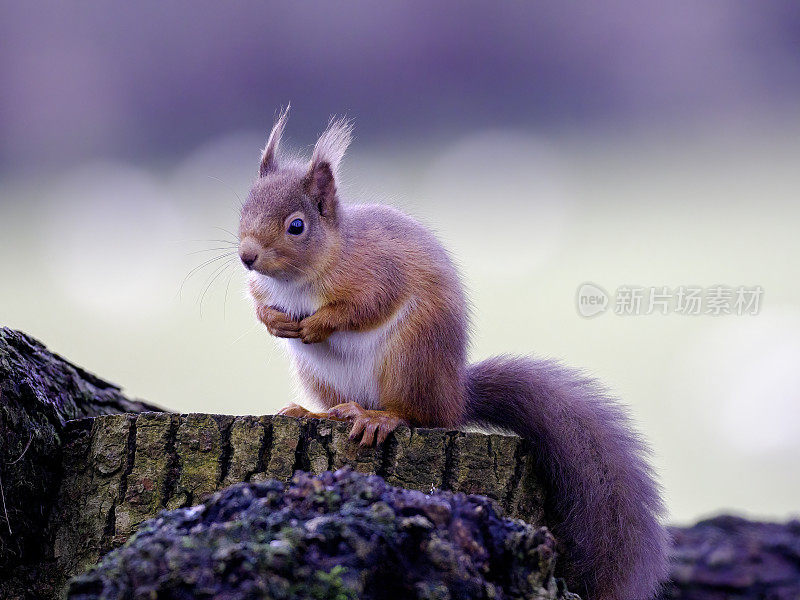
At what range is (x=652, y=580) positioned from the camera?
153 cm

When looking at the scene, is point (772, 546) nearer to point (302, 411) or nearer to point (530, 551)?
point (302, 411)

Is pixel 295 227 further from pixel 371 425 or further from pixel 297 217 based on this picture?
pixel 371 425

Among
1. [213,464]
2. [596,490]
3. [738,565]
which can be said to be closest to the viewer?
[213,464]

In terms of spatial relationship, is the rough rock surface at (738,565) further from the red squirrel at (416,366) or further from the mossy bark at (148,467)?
the mossy bark at (148,467)

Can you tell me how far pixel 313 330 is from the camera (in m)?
1.69

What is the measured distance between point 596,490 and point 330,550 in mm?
794

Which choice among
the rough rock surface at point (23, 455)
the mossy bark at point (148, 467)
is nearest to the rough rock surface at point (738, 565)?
the mossy bark at point (148, 467)

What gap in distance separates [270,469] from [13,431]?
0.46 metres

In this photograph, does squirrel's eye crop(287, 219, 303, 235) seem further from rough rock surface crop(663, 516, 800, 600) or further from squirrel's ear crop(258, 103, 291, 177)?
rough rock surface crop(663, 516, 800, 600)

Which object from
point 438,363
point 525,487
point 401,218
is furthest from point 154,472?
point 401,218

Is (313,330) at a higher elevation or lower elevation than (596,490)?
higher

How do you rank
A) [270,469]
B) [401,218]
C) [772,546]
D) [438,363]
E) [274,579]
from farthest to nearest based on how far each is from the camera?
[772,546] → [401,218] → [438,363] → [270,469] → [274,579]

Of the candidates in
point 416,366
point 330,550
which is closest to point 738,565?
point 416,366

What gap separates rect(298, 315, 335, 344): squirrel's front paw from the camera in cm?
169
